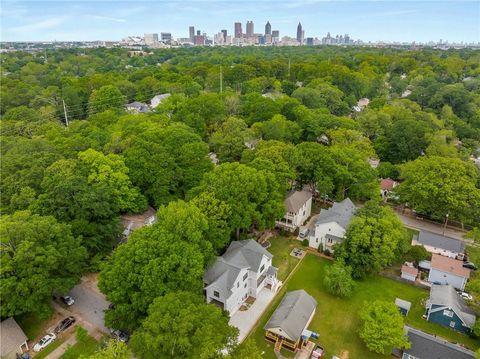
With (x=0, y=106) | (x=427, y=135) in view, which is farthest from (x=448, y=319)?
(x=0, y=106)

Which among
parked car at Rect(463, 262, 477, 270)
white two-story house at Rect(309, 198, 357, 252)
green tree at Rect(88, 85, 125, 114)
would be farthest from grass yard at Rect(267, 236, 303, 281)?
green tree at Rect(88, 85, 125, 114)

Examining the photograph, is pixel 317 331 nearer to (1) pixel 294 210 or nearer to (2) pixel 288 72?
(1) pixel 294 210

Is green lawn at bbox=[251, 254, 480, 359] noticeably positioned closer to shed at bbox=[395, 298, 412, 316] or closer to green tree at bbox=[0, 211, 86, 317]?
shed at bbox=[395, 298, 412, 316]

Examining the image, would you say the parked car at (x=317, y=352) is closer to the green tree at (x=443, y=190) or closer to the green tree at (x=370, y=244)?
the green tree at (x=370, y=244)

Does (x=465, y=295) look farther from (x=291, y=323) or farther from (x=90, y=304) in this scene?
(x=90, y=304)

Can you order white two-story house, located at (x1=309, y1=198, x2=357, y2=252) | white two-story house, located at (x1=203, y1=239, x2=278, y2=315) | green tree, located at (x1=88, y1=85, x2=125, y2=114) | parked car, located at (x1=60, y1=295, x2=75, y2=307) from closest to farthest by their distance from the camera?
white two-story house, located at (x1=203, y1=239, x2=278, y2=315), parked car, located at (x1=60, y1=295, x2=75, y2=307), white two-story house, located at (x1=309, y1=198, x2=357, y2=252), green tree, located at (x1=88, y1=85, x2=125, y2=114)

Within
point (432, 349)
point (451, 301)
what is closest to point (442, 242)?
point (451, 301)
